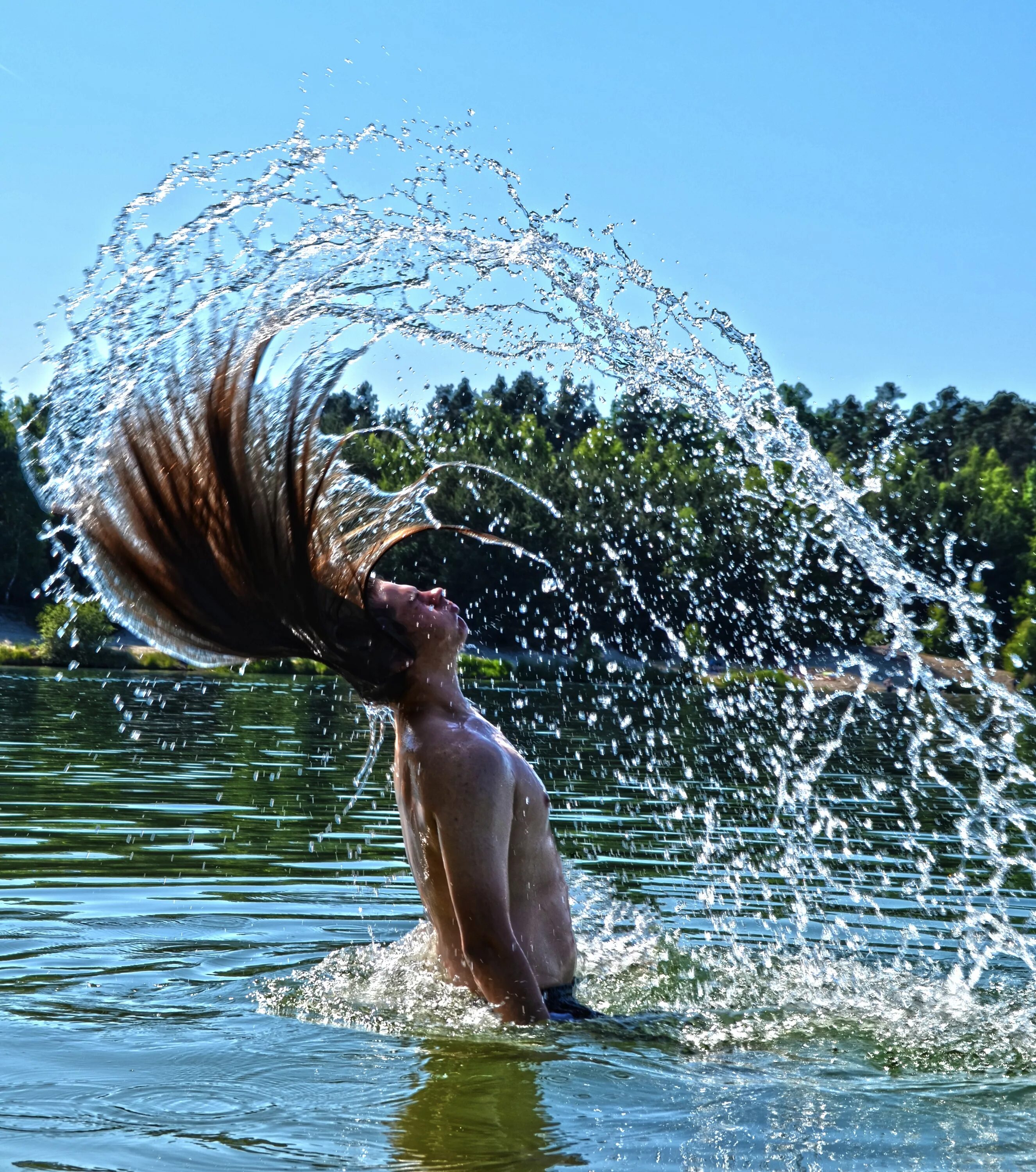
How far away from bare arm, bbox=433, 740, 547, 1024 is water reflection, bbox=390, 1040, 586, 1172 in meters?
0.22

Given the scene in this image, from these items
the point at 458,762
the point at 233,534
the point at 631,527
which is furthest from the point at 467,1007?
the point at 631,527

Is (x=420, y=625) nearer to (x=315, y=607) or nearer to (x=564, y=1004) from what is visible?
(x=315, y=607)

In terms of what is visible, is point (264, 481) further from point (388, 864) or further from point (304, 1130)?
point (388, 864)

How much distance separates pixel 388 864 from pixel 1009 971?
4507 mm

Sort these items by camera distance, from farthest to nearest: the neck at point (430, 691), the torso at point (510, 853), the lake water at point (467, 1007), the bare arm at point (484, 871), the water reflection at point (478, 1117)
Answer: the neck at point (430, 691) < the torso at point (510, 853) < the bare arm at point (484, 871) < the lake water at point (467, 1007) < the water reflection at point (478, 1117)

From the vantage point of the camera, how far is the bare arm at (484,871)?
5.13m

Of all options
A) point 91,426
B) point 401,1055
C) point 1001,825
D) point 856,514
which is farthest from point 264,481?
point 1001,825

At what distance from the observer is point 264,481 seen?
5355 mm

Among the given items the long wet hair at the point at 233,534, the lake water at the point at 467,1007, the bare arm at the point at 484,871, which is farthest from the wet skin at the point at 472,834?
the lake water at the point at 467,1007

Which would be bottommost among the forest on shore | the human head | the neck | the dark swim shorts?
the dark swim shorts

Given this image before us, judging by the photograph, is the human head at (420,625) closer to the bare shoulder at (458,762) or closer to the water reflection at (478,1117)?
the bare shoulder at (458,762)

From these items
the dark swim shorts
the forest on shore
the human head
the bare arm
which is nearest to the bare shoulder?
the bare arm

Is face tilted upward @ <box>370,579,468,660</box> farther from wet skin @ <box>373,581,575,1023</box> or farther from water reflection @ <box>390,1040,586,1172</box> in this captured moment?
water reflection @ <box>390,1040,586,1172</box>

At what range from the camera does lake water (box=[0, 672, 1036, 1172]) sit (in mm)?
4508
